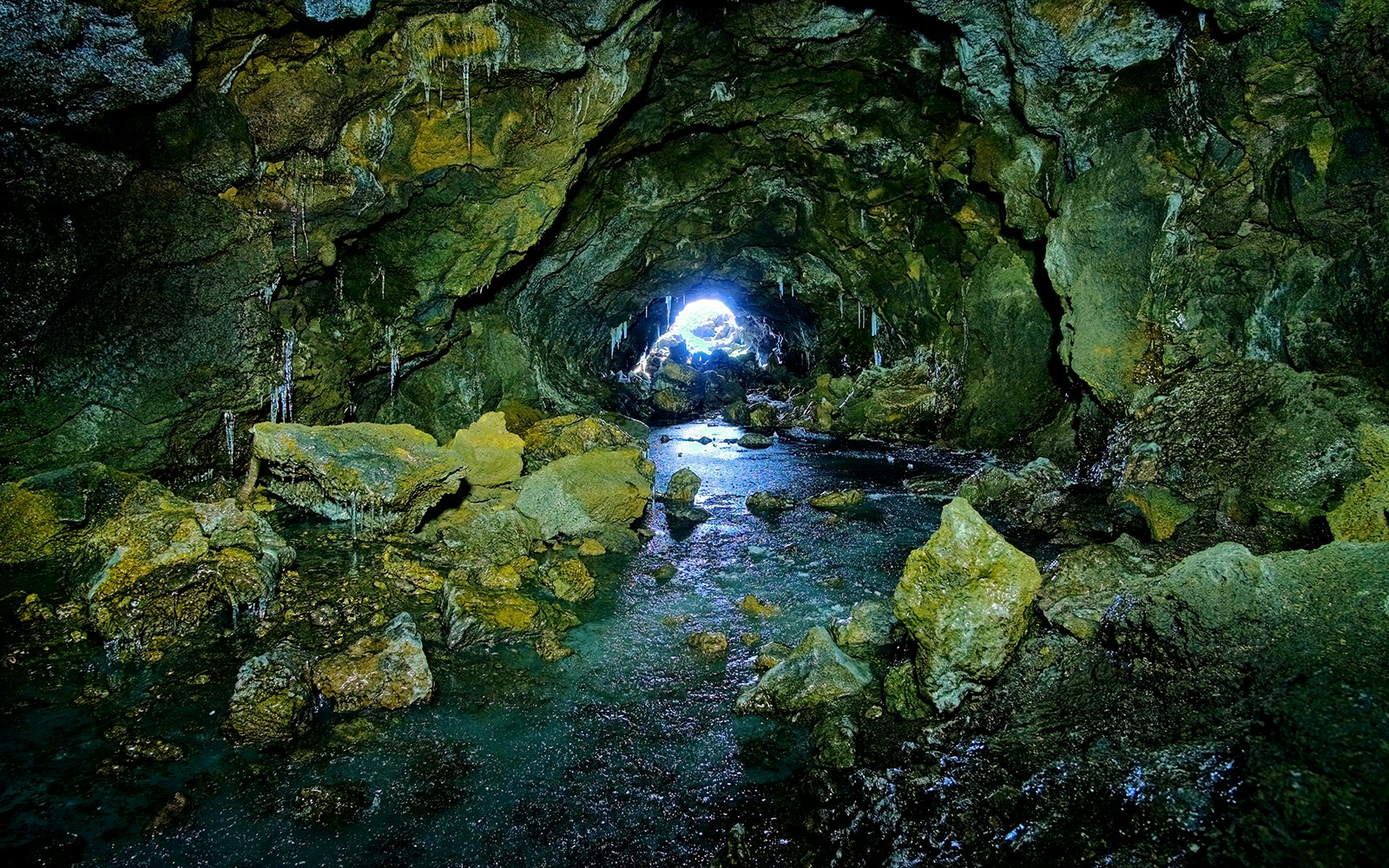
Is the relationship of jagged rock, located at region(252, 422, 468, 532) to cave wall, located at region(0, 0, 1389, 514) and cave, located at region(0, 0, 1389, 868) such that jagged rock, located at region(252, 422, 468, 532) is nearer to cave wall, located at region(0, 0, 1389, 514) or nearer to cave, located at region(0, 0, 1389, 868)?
cave, located at region(0, 0, 1389, 868)

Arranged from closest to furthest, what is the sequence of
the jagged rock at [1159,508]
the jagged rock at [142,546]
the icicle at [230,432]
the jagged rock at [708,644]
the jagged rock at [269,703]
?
1. the jagged rock at [269,703]
2. the jagged rock at [142,546]
3. the jagged rock at [708,644]
4. the jagged rock at [1159,508]
5. the icicle at [230,432]

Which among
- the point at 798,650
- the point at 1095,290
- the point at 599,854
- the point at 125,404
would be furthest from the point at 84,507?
the point at 1095,290

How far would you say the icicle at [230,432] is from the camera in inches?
399

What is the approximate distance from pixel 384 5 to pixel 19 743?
9.80 meters

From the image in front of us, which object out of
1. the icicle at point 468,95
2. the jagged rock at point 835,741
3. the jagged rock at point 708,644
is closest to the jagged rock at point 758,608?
the jagged rock at point 708,644

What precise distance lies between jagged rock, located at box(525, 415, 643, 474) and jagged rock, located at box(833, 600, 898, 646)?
8.60 m

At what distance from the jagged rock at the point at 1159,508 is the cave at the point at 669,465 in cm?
7

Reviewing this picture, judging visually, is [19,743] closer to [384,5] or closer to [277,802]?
[277,802]

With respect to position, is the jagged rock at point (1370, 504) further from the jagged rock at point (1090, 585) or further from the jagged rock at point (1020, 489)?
the jagged rock at point (1020, 489)

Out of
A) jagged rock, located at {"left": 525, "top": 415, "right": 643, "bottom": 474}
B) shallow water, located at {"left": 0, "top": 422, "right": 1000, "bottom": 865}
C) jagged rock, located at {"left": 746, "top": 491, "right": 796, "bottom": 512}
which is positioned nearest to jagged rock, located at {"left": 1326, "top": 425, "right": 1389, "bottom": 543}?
shallow water, located at {"left": 0, "top": 422, "right": 1000, "bottom": 865}

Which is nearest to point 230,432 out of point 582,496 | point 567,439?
point 582,496

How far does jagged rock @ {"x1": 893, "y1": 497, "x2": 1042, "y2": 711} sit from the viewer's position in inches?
180

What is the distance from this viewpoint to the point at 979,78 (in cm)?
1347


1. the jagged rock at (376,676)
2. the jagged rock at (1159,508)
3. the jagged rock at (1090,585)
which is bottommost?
the jagged rock at (376,676)
